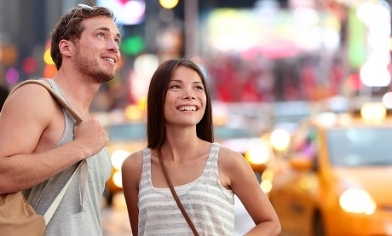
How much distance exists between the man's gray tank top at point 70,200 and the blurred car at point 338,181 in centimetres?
558

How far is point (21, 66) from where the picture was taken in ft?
243

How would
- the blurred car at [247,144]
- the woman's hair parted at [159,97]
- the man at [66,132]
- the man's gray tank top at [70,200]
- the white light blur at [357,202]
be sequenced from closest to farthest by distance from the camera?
the man at [66,132] → the man's gray tank top at [70,200] → the woman's hair parted at [159,97] → the white light blur at [357,202] → the blurred car at [247,144]

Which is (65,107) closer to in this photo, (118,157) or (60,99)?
(60,99)

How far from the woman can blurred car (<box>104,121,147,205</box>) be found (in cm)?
1453

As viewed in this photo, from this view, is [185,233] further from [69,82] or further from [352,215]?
[352,215]

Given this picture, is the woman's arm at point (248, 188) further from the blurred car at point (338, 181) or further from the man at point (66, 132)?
the blurred car at point (338, 181)

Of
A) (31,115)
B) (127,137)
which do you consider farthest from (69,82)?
(127,137)

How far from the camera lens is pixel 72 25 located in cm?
475

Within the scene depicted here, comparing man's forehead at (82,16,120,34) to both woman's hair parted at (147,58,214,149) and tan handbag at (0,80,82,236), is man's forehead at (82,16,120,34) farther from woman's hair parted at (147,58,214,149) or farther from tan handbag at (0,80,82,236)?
tan handbag at (0,80,82,236)

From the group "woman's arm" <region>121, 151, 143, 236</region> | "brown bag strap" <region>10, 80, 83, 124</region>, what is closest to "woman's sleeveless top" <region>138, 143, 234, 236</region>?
"woman's arm" <region>121, 151, 143, 236</region>

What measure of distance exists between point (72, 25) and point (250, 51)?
8636cm

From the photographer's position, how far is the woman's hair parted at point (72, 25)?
4.73 metres

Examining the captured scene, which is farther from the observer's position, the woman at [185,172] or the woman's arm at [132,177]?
the woman's arm at [132,177]

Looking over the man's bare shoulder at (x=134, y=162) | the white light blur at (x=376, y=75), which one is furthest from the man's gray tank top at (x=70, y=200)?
the white light blur at (x=376, y=75)
